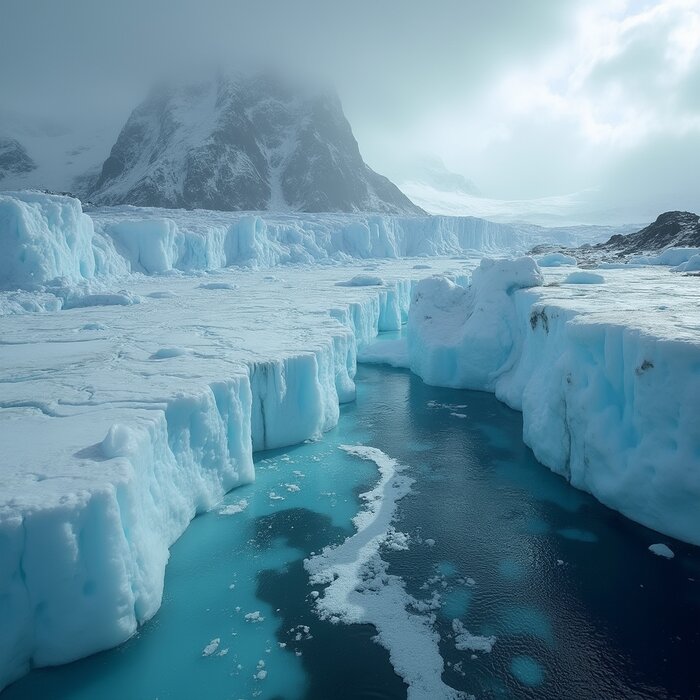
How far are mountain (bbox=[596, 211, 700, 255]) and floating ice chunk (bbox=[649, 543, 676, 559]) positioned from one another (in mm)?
27752

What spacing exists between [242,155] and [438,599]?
280ft

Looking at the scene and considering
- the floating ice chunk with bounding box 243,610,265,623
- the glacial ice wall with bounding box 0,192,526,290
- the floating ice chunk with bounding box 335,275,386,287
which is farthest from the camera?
the floating ice chunk with bounding box 335,275,386,287

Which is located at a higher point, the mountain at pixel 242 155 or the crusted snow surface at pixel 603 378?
the mountain at pixel 242 155

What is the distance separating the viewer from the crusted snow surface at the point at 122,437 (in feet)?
14.0

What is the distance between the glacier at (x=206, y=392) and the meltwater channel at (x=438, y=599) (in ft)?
1.19

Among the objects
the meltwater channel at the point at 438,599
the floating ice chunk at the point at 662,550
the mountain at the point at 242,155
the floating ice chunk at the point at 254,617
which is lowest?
the floating ice chunk at the point at 254,617

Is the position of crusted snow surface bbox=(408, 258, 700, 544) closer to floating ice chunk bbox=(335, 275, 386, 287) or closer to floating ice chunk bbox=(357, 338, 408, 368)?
floating ice chunk bbox=(357, 338, 408, 368)

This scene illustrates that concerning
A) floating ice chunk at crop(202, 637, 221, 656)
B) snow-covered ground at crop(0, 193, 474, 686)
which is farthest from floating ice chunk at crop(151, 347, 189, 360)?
floating ice chunk at crop(202, 637, 221, 656)

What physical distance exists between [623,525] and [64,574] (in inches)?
255

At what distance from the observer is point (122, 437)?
534 cm

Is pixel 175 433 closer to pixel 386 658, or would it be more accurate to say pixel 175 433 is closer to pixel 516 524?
pixel 386 658

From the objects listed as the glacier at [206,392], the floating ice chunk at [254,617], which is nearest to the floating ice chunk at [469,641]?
the floating ice chunk at [254,617]

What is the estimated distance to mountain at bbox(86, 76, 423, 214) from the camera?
75.2 meters

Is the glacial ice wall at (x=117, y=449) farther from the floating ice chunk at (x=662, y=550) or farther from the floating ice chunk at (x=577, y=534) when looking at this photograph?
the floating ice chunk at (x=662, y=550)
